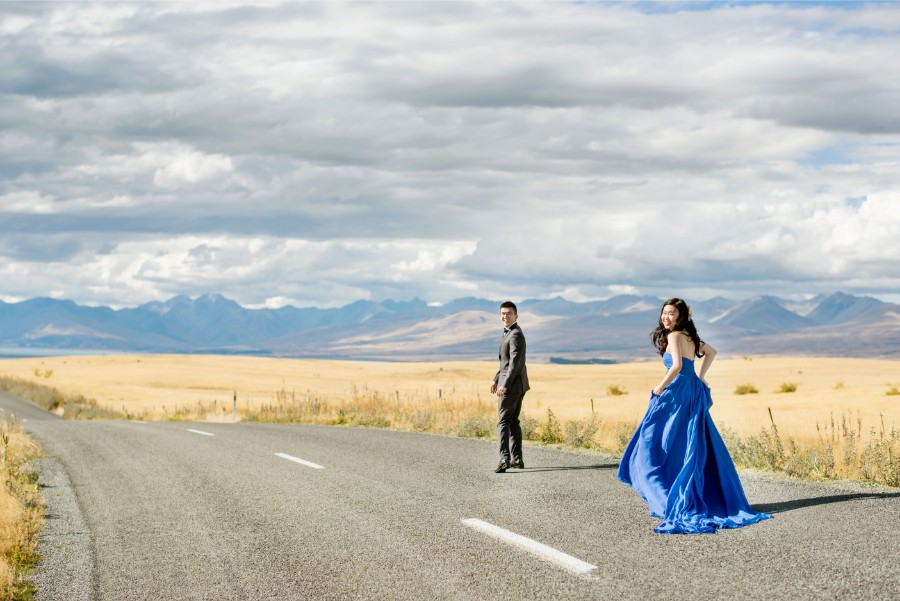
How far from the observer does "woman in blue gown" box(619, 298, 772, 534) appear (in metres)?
8.27

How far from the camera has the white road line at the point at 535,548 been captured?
22.0ft

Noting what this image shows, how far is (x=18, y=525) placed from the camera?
8.56 m

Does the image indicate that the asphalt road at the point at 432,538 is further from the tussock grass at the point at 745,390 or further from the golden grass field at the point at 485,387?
the tussock grass at the point at 745,390

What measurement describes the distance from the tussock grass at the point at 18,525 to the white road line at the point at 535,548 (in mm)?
3811

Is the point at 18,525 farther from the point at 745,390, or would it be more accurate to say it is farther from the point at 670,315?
the point at 745,390

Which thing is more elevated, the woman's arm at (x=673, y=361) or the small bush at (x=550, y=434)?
the woman's arm at (x=673, y=361)

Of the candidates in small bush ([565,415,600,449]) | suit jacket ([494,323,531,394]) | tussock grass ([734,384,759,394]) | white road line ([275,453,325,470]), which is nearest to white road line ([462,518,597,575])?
suit jacket ([494,323,531,394])

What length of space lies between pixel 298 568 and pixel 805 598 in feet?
12.5

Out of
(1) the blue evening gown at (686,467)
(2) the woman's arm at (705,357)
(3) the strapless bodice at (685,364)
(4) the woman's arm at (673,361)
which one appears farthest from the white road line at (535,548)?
(2) the woman's arm at (705,357)

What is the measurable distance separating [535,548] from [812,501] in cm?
362

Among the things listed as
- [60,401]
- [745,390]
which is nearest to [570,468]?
[60,401]

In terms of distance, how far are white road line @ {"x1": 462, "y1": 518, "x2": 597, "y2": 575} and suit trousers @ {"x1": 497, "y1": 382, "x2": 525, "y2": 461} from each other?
3.68 m

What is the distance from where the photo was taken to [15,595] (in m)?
6.56

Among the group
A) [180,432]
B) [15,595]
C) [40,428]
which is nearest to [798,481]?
[15,595]
